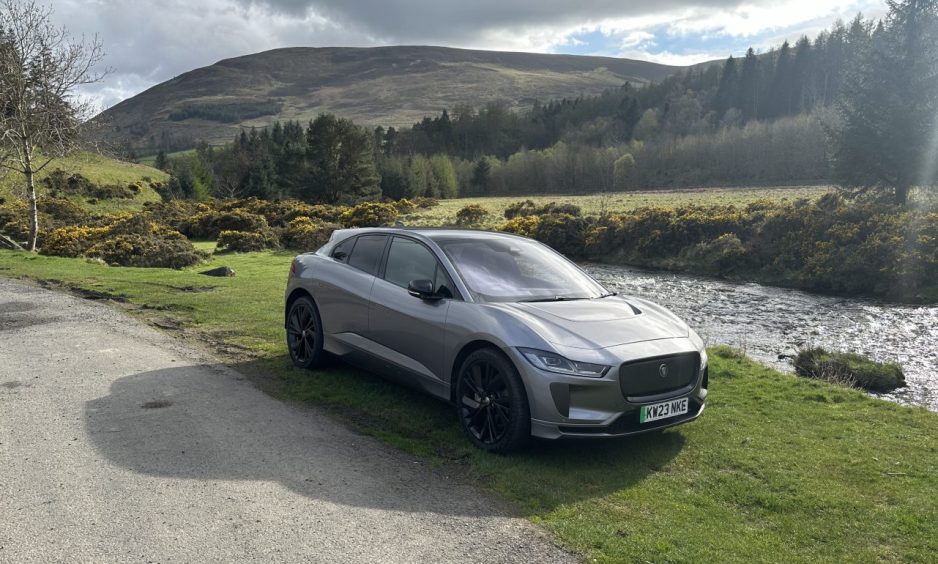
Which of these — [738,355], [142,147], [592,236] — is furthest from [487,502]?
[142,147]

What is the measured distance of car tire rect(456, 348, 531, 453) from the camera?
5035mm

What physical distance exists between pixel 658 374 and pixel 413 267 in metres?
2.62

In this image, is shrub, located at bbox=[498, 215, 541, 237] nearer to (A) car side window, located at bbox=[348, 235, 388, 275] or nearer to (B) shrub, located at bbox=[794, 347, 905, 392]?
(B) shrub, located at bbox=[794, 347, 905, 392]

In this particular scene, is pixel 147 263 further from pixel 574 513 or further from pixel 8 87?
pixel 574 513

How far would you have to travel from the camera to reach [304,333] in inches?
308

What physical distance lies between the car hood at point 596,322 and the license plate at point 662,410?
0.53 meters

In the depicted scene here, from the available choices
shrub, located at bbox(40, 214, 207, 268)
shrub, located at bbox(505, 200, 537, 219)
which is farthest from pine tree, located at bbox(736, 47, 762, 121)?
shrub, located at bbox(40, 214, 207, 268)

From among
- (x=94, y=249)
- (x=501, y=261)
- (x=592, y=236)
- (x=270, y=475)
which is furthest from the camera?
(x=592, y=236)

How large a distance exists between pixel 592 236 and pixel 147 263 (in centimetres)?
1937

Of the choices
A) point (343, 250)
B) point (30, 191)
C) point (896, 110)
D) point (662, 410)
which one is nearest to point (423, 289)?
point (343, 250)

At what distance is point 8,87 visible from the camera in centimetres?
2217

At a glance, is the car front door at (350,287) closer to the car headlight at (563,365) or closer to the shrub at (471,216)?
the car headlight at (563,365)

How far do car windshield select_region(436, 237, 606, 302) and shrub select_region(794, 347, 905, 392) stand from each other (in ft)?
17.8

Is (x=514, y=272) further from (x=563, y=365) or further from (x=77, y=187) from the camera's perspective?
(x=77, y=187)
